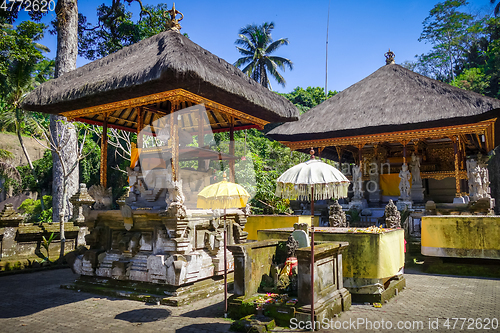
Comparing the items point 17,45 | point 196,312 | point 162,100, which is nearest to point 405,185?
point 162,100

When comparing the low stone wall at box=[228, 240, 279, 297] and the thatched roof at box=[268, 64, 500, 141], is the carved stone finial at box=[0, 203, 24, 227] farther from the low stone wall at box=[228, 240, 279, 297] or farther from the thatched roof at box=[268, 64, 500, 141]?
the thatched roof at box=[268, 64, 500, 141]

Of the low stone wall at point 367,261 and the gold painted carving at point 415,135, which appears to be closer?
the low stone wall at point 367,261

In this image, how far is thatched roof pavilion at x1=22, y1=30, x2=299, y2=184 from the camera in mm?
6523

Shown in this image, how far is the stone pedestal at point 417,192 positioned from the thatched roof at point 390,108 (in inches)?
151

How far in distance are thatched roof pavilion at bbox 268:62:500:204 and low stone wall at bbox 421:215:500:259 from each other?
457 centimetres

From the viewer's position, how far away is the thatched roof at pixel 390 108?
479 inches

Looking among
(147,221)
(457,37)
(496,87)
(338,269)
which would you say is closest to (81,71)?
(147,221)

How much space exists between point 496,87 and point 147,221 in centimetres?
3047

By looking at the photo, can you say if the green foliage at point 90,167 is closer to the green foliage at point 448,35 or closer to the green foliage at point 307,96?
the green foliage at point 307,96

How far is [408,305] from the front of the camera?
6.12 meters

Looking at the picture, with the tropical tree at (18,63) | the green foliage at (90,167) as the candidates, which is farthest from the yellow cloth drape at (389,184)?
the green foliage at (90,167)

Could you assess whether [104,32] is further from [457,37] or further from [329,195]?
[457,37]

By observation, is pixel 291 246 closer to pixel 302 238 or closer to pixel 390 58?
pixel 302 238

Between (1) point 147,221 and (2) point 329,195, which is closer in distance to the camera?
(2) point 329,195
